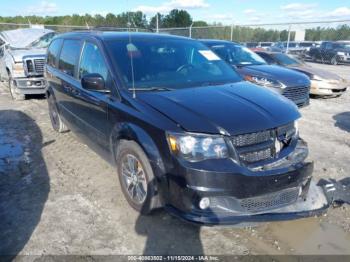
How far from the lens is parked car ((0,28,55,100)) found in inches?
360

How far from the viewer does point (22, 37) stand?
11219 millimetres

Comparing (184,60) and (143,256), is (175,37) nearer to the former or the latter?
(184,60)

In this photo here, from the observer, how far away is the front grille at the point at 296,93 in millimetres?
8023

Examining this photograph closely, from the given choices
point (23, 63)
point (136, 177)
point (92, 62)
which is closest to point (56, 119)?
point (92, 62)

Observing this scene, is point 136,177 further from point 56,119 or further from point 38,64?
point 38,64

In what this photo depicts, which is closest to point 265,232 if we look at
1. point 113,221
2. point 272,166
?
point 272,166

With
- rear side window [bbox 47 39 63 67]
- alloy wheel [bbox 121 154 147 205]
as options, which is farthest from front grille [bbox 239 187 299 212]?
rear side window [bbox 47 39 63 67]

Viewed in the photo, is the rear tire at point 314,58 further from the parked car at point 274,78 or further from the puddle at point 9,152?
the puddle at point 9,152

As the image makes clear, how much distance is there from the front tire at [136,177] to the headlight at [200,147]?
1.59 ft

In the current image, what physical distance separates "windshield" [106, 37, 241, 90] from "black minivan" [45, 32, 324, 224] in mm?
12

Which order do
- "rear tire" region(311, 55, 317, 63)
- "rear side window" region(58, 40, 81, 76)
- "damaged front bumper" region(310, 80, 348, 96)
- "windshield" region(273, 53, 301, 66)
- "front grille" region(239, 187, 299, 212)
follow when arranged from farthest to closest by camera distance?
"rear tire" region(311, 55, 317, 63), "windshield" region(273, 53, 301, 66), "damaged front bumper" region(310, 80, 348, 96), "rear side window" region(58, 40, 81, 76), "front grille" region(239, 187, 299, 212)

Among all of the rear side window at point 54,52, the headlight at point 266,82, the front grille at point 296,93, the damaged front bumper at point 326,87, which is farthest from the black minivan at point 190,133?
the damaged front bumper at point 326,87

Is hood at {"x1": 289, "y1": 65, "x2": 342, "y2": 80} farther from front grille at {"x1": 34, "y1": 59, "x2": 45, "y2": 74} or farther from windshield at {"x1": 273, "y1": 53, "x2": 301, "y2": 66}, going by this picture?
front grille at {"x1": 34, "y1": 59, "x2": 45, "y2": 74}

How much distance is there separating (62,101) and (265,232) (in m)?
3.90
